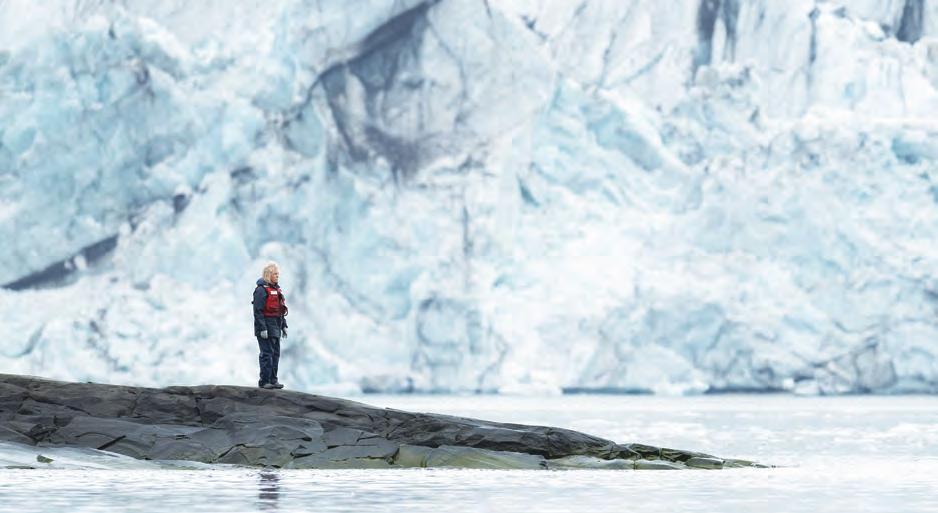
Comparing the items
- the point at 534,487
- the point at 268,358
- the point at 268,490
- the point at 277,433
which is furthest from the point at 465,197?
the point at 268,490

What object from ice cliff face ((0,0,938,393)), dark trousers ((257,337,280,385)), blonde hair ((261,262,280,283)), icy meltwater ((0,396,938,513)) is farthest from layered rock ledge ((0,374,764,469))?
ice cliff face ((0,0,938,393))

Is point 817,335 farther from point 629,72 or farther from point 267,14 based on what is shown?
point 267,14

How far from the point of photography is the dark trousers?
1003 centimetres

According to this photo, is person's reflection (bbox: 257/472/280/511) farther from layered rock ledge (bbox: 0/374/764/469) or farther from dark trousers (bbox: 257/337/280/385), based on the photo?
dark trousers (bbox: 257/337/280/385)

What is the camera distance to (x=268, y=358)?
10086 millimetres

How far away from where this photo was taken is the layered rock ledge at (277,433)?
959cm

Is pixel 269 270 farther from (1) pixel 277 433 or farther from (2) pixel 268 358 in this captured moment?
(1) pixel 277 433

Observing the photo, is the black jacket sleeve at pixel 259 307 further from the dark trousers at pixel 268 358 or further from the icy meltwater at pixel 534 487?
the icy meltwater at pixel 534 487

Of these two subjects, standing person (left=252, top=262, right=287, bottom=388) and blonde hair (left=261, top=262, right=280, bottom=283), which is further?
standing person (left=252, top=262, right=287, bottom=388)

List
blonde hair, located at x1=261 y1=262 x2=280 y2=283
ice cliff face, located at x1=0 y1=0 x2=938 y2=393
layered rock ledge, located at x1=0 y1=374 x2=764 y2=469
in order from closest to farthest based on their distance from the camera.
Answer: layered rock ledge, located at x1=0 y1=374 x2=764 y2=469 < blonde hair, located at x1=261 y1=262 x2=280 y2=283 < ice cliff face, located at x1=0 y1=0 x2=938 y2=393

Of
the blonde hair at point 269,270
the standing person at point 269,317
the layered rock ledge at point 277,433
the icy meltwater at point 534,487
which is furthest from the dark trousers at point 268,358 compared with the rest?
the icy meltwater at point 534,487

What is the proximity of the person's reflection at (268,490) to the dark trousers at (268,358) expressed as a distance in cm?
128

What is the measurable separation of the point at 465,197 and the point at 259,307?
15.1m

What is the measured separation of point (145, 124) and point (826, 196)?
35.0 ft
